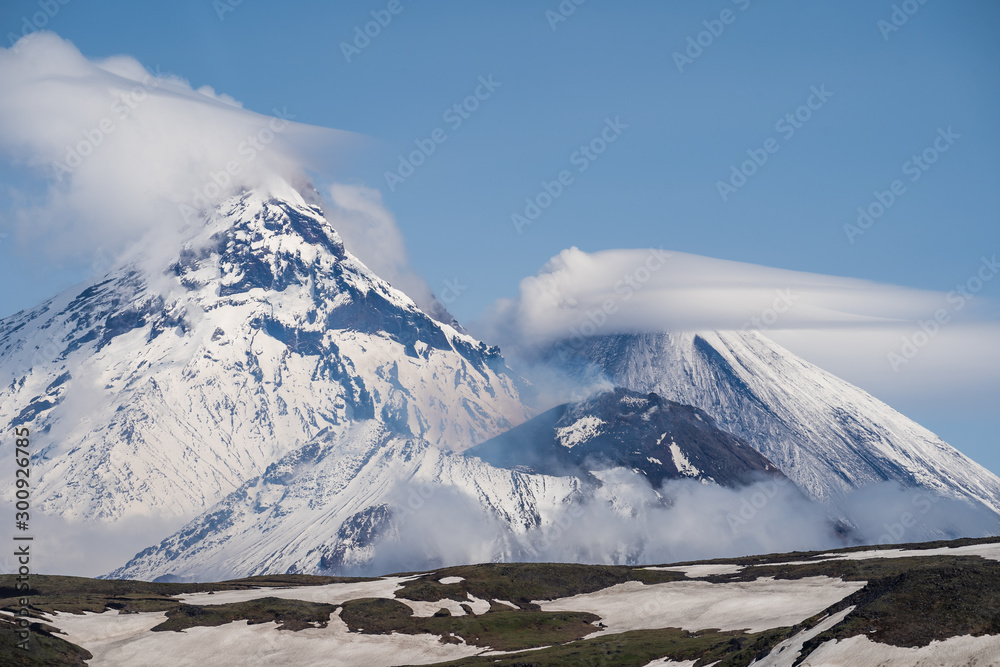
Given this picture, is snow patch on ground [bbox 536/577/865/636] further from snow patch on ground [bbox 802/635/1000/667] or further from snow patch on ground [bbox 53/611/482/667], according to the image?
snow patch on ground [bbox 802/635/1000/667]

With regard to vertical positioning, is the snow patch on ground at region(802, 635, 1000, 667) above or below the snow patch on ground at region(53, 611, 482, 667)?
below

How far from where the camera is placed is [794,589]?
19288 centimetres

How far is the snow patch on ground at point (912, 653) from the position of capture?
95769 millimetres

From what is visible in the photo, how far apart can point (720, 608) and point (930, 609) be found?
8115cm

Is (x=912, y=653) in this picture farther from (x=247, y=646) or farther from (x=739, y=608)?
(x=247, y=646)

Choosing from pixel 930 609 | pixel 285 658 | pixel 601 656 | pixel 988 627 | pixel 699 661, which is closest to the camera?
pixel 988 627

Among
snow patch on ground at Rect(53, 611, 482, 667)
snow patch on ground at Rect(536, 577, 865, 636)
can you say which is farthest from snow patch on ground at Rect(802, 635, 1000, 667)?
snow patch on ground at Rect(53, 611, 482, 667)

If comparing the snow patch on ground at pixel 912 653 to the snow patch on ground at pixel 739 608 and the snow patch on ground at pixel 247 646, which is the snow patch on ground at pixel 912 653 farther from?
the snow patch on ground at pixel 247 646

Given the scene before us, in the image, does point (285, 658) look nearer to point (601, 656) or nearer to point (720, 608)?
point (601, 656)

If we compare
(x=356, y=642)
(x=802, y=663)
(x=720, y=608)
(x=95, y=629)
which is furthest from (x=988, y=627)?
(x=95, y=629)

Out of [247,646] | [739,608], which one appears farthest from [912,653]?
[247,646]

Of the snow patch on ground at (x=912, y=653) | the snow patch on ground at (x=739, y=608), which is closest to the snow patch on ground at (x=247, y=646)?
the snow patch on ground at (x=739, y=608)

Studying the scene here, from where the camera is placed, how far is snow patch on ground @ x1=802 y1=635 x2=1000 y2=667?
314ft

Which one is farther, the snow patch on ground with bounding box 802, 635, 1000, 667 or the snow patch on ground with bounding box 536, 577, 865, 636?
the snow patch on ground with bounding box 536, 577, 865, 636
